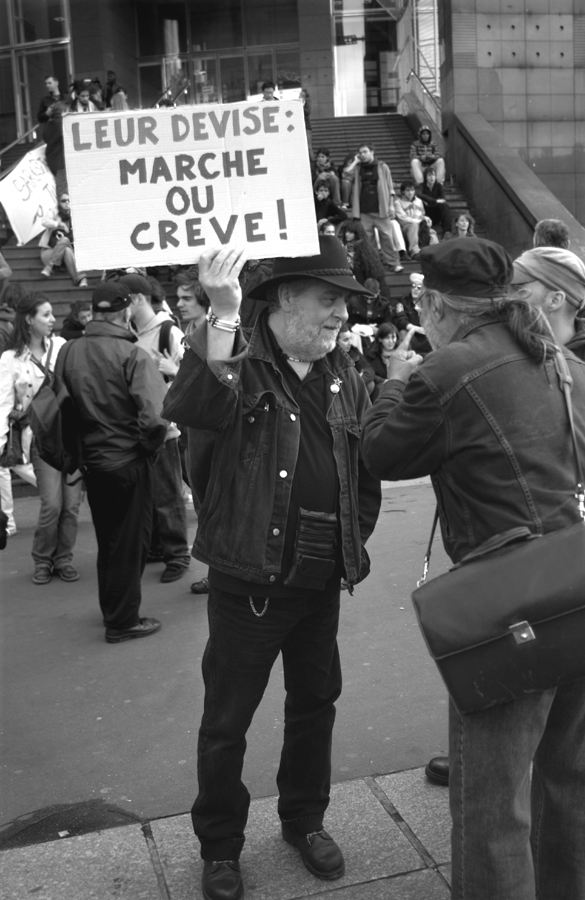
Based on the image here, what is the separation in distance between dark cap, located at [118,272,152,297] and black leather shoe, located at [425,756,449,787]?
12.8ft

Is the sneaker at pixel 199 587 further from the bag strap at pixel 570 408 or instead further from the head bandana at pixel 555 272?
the bag strap at pixel 570 408

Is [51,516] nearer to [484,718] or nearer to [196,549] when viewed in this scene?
[196,549]

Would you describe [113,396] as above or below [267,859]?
above

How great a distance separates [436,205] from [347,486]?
13717 mm

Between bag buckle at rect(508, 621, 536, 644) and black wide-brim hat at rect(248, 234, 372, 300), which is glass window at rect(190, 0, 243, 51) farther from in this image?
bag buckle at rect(508, 621, 536, 644)

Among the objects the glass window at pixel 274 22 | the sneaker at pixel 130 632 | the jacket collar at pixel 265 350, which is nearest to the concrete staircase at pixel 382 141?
the glass window at pixel 274 22

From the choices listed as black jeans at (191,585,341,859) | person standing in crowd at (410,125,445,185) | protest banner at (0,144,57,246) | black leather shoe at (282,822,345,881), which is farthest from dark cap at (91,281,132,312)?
person standing in crowd at (410,125,445,185)

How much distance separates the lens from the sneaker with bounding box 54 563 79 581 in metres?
6.64

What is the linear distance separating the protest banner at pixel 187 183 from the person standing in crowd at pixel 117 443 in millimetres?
2592

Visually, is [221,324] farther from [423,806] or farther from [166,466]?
Result: [166,466]

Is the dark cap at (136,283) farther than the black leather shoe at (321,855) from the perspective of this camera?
Yes

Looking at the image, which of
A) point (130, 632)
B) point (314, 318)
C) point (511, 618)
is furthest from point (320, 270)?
point (130, 632)

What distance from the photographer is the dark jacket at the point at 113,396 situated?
5.38 metres

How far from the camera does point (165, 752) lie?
4051mm
